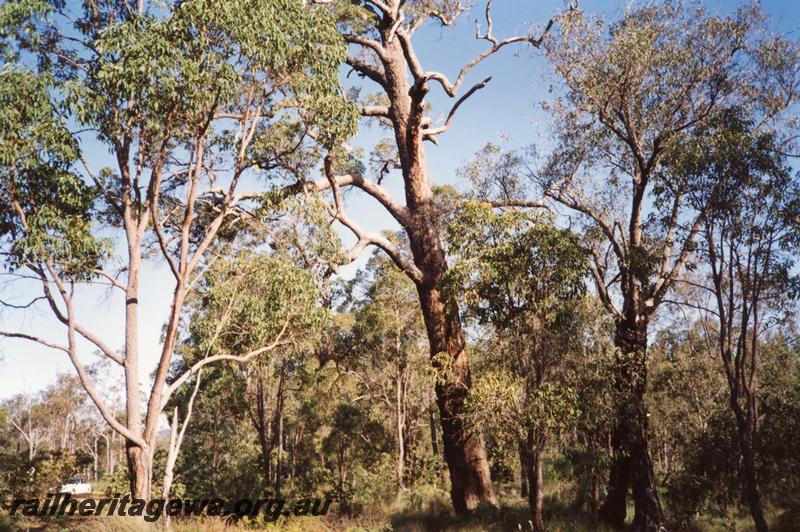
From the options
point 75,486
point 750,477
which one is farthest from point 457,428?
point 75,486

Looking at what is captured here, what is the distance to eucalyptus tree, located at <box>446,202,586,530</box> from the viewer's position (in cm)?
862

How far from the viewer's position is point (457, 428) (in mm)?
11016

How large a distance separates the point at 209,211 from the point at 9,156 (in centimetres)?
418

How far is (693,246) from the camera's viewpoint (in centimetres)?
1054

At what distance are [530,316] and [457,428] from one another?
3.37 m

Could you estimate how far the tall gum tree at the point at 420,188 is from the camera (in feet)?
35.9

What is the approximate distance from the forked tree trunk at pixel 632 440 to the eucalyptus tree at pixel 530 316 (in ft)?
4.60

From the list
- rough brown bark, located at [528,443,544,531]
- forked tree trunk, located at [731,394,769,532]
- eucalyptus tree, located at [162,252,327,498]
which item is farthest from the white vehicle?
forked tree trunk, located at [731,394,769,532]

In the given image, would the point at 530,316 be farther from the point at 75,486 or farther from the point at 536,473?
the point at 75,486

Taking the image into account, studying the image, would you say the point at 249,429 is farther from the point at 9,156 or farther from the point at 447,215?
the point at 9,156

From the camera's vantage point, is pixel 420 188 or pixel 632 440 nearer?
pixel 632 440

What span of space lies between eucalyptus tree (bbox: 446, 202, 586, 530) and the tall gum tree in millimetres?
1096

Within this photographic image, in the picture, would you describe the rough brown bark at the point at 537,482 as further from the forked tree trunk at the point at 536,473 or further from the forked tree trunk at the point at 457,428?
the forked tree trunk at the point at 457,428

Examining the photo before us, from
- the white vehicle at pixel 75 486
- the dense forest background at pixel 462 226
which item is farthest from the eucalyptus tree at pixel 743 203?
the white vehicle at pixel 75 486
